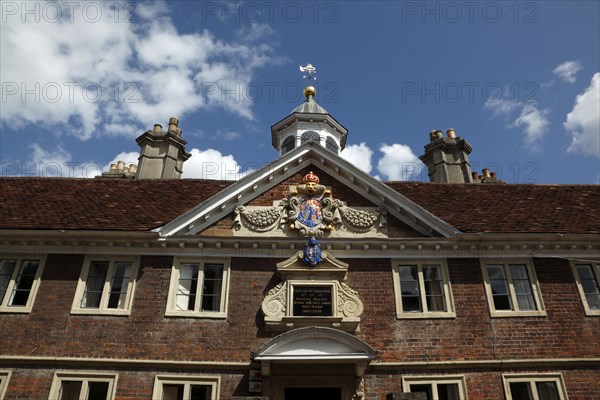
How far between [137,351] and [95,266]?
301 cm

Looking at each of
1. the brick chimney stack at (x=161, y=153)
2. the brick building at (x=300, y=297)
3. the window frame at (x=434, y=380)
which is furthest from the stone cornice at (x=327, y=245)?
the brick chimney stack at (x=161, y=153)

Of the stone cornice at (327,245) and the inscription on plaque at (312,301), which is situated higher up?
the stone cornice at (327,245)

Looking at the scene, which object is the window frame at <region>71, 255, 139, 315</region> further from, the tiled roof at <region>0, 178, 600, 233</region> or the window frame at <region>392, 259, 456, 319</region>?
the window frame at <region>392, 259, 456, 319</region>

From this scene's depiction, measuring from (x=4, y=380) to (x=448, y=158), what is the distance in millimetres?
18748

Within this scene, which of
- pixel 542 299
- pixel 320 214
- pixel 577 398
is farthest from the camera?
pixel 320 214

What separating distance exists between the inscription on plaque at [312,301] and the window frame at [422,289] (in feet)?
6.39

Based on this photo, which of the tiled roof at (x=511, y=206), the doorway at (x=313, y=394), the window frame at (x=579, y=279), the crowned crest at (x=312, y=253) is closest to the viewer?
the doorway at (x=313, y=394)

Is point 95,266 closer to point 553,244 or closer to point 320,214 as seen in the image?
point 320,214

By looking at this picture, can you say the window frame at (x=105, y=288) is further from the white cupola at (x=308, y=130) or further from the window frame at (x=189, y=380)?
the white cupola at (x=308, y=130)

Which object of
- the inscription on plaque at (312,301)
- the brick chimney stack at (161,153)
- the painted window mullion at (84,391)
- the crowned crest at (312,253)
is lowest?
the painted window mullion at (84,391)

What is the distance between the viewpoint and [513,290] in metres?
12.9

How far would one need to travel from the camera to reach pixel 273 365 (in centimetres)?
1159

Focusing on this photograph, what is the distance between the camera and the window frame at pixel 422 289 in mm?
12461

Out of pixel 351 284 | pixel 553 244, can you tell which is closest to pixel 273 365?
pixel 351 284
